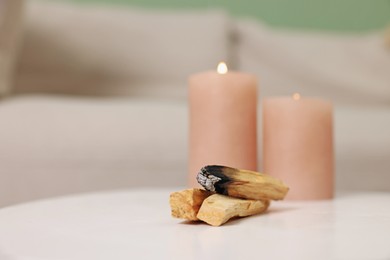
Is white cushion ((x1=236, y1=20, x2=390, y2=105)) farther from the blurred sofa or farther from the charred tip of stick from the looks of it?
the charred tip of stick

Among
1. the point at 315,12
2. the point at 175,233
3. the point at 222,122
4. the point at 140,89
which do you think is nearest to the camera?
the point at 175,233

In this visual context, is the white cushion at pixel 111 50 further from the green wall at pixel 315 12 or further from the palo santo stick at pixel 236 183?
the palo santo stick at pixel 236 183

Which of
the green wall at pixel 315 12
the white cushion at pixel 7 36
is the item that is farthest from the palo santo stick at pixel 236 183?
the green wall at pixel 315 12

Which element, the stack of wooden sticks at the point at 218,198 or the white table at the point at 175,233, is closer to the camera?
the white table at the point at 175,233

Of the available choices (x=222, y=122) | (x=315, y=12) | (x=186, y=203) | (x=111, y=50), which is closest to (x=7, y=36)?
(x=111, y=50)

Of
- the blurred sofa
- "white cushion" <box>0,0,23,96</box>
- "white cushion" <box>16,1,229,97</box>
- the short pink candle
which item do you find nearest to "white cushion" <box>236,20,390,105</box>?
the blurred sofa

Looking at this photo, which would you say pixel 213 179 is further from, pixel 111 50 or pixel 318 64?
pixel 318 64

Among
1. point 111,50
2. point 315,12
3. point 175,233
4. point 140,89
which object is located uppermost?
point 315,12
